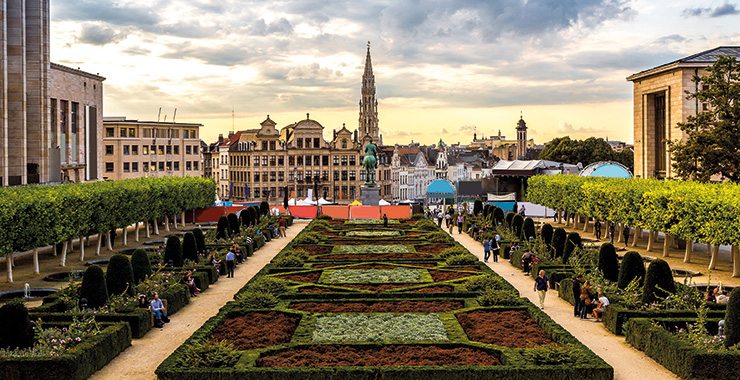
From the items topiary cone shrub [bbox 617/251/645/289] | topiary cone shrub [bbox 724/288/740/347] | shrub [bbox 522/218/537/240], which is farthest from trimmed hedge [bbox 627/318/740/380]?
shrub [bbox 522/218/537/240]

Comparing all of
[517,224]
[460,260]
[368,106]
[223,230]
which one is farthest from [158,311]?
[368,106]

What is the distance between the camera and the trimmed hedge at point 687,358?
21.8m

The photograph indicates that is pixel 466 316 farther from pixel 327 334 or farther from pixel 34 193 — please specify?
pixel 34 193

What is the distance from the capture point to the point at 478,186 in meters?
113

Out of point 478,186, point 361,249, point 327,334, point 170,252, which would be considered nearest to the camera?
point 327,334

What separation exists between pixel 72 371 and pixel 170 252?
20079mm

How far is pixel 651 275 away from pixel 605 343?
4685mm

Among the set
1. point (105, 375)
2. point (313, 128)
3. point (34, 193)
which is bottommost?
point (105, 375)

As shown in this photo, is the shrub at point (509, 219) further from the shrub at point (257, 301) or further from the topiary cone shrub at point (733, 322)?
the topiary cone shrub at point (733, 322)

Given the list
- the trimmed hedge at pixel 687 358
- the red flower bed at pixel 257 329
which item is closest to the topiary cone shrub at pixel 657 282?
the trimmed hedge at pixel 687 358

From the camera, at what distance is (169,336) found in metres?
28.3

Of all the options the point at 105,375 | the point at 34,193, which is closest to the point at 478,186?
the point at 34,193

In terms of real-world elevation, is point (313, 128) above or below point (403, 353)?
above

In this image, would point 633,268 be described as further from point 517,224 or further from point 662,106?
point 662,106
